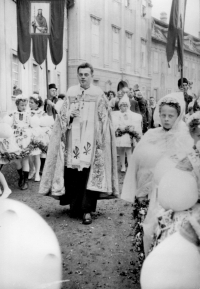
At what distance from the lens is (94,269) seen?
145 inches

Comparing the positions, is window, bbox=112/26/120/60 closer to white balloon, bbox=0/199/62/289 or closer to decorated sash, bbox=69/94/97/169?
decorated sash, bbox=69/94/97/169

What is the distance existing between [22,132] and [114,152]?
234cm

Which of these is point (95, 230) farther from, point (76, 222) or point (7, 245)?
point (7, 245)

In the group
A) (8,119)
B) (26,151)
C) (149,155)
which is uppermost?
(8,119)

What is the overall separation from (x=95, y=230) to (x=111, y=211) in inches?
34.9

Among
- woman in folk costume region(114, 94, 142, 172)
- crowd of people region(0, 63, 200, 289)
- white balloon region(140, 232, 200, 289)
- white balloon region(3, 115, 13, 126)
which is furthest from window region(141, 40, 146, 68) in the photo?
woman in folk costume region(114, 94, 142, 172)

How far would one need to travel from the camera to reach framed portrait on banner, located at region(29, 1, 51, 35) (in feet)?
11.6

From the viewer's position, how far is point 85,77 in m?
4.90

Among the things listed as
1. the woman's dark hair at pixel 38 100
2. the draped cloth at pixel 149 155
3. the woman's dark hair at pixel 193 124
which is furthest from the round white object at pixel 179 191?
the woman's dark hair at pixel 38 100

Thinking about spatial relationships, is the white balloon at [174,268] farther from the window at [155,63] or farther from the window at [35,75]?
the window at [155,63]

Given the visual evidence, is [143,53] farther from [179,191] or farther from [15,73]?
[179,191]

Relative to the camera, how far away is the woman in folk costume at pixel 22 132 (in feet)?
22.8

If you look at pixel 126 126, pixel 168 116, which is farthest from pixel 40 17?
pixel 126 126

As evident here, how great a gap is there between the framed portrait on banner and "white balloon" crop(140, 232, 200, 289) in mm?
2211
